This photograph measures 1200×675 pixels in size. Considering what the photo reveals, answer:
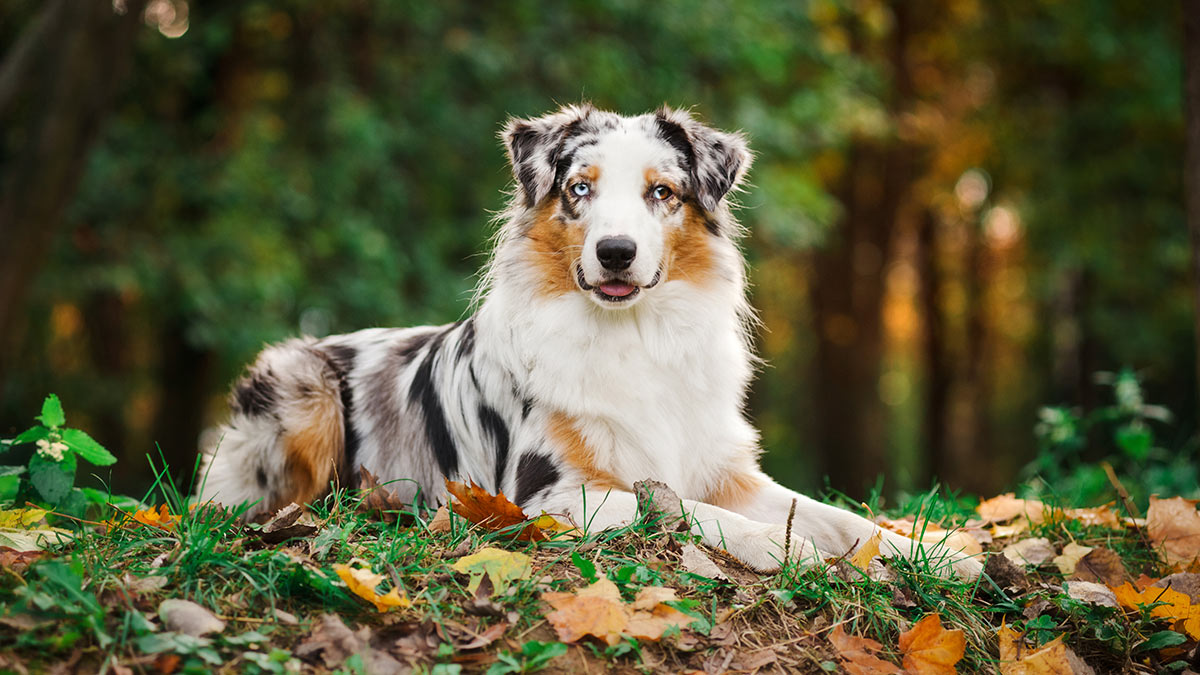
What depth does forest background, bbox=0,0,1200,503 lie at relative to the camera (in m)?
6.89

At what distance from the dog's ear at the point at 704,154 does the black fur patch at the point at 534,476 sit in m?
1.34

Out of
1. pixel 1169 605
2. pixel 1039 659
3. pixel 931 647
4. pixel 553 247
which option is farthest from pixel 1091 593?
pixel 553 247

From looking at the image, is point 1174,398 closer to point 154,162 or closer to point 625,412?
point 625,412

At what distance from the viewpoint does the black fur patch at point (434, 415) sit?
4211 mm

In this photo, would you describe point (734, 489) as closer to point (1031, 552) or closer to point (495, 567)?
point (1031, 552)

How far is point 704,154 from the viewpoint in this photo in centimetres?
421

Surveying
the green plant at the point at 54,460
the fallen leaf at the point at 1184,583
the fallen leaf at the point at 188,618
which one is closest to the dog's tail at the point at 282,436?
the green plant at the point at 54,460

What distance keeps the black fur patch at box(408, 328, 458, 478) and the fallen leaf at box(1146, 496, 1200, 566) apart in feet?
9.41

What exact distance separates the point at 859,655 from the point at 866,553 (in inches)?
18.6

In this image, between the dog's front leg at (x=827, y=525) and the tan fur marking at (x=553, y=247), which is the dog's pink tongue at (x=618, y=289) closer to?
the tan fur marking at (x=553, y=247)

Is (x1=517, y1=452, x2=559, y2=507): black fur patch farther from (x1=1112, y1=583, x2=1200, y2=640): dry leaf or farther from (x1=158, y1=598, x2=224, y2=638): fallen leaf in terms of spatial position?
(x1=1112, y1=583, x2=1200, y2=640): dry leaf

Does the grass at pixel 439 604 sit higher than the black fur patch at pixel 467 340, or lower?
lower

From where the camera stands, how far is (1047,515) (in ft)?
13.0

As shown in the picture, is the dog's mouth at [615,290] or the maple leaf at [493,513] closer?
the maple leaf at [493,513]
